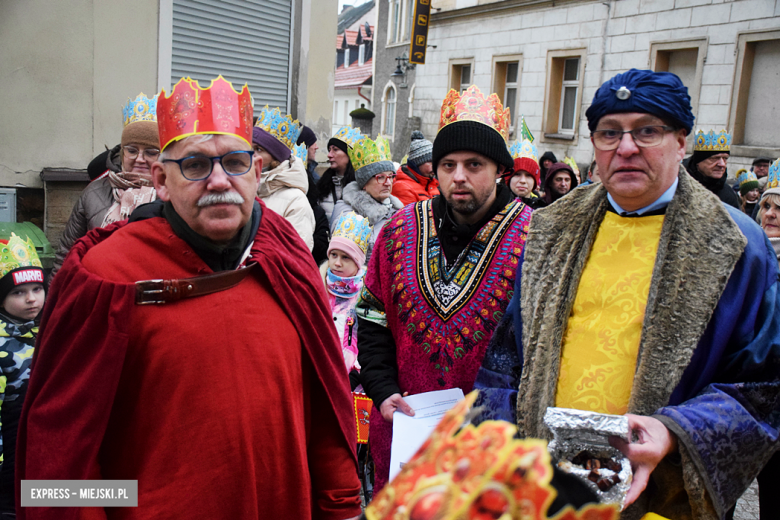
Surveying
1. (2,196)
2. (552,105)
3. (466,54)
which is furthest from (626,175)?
(466,54)

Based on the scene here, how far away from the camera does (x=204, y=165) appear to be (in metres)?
1.95

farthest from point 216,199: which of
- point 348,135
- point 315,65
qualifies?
point 315,65

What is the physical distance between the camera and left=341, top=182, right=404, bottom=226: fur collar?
551cm

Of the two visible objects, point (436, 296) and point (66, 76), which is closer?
point (436, 296)

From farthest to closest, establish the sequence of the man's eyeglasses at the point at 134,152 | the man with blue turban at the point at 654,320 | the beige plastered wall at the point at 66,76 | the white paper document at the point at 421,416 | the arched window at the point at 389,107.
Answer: the arched window at the point at 389,107, the beige plastered wall at the point at 66,76, the man's eyeglasses at the point at 134,152, the white paper document at the point at 421,416, the man with blue turban at the point at 654,320

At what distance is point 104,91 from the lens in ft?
22.9

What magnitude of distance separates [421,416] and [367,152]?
3.81m

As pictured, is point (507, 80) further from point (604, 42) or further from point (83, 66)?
point (83, 66)

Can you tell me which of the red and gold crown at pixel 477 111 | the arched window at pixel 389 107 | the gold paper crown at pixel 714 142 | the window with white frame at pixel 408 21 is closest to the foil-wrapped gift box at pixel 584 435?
the red and gold crown at pixel 477 111

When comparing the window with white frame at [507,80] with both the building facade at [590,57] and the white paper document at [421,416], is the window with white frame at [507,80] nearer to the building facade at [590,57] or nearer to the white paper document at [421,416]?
the building facade at [590,57]

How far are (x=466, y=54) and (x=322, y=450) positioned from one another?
61.9 ft

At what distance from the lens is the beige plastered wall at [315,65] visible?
30.6ft

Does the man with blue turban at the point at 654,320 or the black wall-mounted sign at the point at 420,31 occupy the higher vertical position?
the black wall-mounted sign at the point at 420,31

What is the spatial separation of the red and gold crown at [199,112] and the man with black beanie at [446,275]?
98 cm
